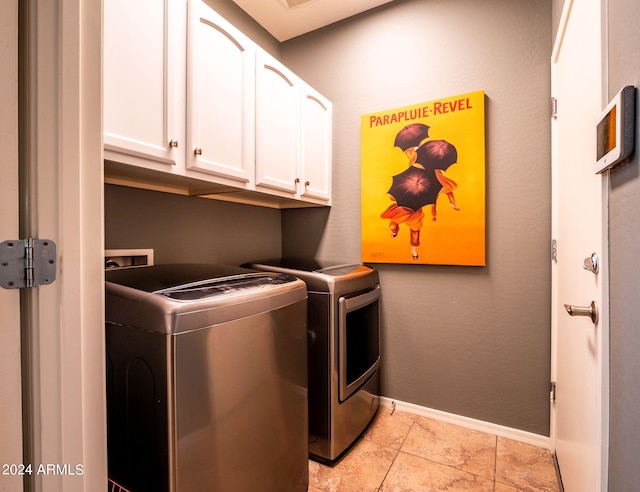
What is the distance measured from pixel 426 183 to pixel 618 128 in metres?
1.27

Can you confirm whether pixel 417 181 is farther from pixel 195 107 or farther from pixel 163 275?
pixel 163 275

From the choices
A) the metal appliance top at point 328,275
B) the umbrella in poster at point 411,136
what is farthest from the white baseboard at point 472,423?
the umbrella in poster at point 411,136

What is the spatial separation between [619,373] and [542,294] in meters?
1.11

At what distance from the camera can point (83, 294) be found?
2.24 feet

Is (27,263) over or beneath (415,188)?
beneath

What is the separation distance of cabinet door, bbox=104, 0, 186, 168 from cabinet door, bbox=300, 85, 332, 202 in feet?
2.90

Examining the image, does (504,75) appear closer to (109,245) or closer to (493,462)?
(493,462)

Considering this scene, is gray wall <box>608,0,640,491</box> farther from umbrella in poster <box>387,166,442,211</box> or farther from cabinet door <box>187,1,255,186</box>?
cabinet door <box>187,1,255,186</box>

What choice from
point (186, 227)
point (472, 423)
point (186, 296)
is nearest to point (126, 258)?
point (186, 227)

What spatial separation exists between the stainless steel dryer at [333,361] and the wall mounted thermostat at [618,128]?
112 cm

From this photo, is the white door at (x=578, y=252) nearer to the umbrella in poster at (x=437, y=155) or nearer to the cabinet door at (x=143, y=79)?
the umbrella in poster at (x=437, y=155)

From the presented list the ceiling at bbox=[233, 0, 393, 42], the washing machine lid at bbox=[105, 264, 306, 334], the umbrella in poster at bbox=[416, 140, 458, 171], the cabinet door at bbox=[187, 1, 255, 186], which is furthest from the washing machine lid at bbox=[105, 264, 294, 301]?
the ceiling at bbox=[233, 0, 393, 42]

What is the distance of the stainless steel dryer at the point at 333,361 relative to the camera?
156cm

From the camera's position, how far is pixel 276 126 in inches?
68.9
